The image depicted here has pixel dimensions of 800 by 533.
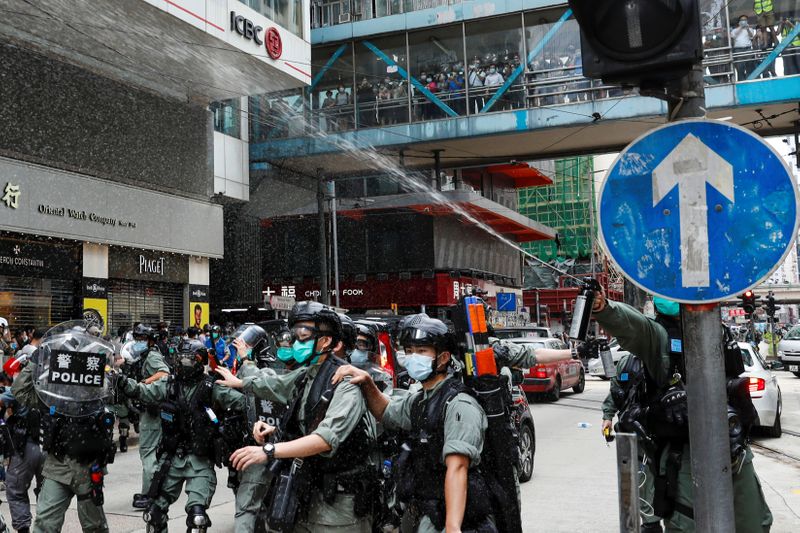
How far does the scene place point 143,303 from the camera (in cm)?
2161

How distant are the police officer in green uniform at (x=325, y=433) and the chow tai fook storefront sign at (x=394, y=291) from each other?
27.8 metres

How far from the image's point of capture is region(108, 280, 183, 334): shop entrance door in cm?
2047

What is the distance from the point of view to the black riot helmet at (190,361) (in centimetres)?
666

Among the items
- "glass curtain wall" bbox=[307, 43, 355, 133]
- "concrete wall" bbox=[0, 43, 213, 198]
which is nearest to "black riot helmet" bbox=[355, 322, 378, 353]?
"concrete wall" bbox=[0, 43, 213, 198]

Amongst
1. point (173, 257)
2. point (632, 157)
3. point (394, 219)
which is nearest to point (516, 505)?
point (632, 157)

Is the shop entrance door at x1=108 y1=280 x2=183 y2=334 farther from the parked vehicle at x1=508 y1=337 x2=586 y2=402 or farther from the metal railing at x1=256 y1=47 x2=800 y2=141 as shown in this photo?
the metal railing at x1=256 y1=47 x2=800 y2=141

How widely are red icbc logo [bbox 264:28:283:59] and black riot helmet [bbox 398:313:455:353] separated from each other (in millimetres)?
19029

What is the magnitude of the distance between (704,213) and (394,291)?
→ 30496 mm

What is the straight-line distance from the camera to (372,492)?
4426mm

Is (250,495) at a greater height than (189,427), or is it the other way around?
(189,427)

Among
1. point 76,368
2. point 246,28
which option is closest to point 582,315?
point 76,368

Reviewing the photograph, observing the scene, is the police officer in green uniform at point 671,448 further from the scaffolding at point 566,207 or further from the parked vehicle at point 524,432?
the scaffolding at point 566,207

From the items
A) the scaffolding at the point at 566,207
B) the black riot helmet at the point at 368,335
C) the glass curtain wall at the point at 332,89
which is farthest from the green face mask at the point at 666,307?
the scaffolding at the point at 566,207

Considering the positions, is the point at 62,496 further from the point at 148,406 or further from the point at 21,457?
the point at 148,406
